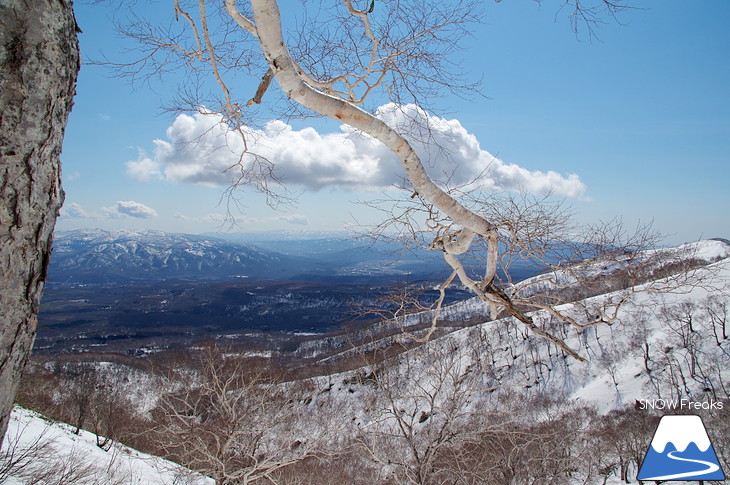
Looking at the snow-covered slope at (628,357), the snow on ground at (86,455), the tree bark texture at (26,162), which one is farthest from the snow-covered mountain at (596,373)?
the tree bark texture at (26,162)

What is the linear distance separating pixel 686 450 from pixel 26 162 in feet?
40.2

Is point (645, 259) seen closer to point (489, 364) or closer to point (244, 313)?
point (489, 364)

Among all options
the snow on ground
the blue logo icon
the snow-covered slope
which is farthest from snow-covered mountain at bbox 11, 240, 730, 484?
the blue logo icon

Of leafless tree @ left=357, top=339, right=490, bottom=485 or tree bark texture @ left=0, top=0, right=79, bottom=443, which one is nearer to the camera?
tree bark texture @ left=0, top=0, right=79, bottom=443

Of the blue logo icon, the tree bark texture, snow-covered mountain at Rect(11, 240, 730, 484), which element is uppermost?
the tree bark texture

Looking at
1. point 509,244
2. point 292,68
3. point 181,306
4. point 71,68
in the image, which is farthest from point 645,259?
point 181,306

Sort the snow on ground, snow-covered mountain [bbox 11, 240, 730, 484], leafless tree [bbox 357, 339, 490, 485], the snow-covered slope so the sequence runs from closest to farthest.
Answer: leafless tree [bbox 357, 339, 490, 485] → the snow on ground → snow-covered mountain [bbox 11, 240, 730, 484] → the snow-covered slope

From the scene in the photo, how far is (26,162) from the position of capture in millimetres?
905

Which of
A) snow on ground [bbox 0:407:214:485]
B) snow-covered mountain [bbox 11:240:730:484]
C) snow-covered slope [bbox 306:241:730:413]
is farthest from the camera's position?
snow-covered slope [bbox 306:241:730:413]

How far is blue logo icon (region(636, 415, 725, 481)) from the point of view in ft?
26.1

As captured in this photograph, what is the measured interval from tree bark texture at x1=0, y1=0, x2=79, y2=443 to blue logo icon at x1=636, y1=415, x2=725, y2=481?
410 inches

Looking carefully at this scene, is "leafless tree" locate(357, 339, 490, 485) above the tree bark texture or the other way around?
the other way around

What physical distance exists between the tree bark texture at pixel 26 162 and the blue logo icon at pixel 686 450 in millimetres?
10406

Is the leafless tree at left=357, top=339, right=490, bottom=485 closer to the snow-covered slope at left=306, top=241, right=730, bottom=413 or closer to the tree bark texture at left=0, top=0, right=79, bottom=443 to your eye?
the tree bark texture at left=0, top=0, right=79, bottom=443
